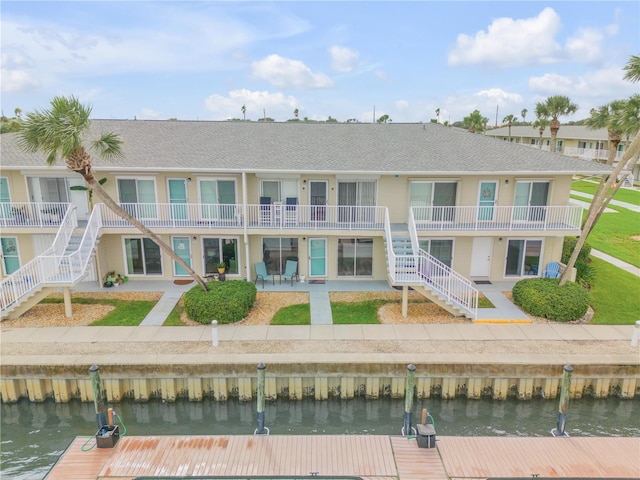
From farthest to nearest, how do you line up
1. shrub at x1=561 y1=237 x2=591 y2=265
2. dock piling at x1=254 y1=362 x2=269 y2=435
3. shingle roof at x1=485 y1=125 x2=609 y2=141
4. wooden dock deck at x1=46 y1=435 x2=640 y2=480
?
shingle roof at x1=485 y1=125 x2=609 y2=141
shrub at x1=561 y1=237 x2=591 y2=265
dock piling at x1=254 y1=362 x2=269 y2=435
wooden dock deck at x1=46 y1=435 x2=640 y2=480

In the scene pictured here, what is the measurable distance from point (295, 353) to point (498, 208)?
37.2 ft

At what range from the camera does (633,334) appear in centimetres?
1438

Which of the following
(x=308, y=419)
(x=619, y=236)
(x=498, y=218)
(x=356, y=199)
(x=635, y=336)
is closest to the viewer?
(x=308, y=419)

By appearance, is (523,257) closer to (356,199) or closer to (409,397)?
A: (356,199)

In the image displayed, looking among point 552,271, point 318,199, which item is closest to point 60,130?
point 318,199

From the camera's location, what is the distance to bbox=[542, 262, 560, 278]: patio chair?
1928 centimetres

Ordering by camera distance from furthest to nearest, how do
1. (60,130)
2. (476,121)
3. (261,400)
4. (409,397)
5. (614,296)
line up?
(476,121) → (614,296) → (60,130) → (261,400) → (409,397)

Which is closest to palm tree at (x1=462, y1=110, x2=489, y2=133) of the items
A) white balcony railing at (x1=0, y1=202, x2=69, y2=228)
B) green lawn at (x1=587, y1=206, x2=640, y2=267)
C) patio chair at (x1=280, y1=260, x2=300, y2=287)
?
green lawn at (x1=587, y1=206, x2=640, y2=267)

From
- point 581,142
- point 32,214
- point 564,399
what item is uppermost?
point 581,142

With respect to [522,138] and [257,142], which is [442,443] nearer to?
[257,142]

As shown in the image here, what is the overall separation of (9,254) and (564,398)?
22456 millimetres

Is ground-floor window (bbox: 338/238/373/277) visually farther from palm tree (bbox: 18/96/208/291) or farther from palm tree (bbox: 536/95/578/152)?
palm tree (bbox: 536/95/578/152)

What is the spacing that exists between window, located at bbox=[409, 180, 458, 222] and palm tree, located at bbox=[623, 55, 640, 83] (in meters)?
7.30

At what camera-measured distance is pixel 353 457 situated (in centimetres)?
1045
